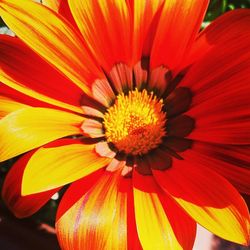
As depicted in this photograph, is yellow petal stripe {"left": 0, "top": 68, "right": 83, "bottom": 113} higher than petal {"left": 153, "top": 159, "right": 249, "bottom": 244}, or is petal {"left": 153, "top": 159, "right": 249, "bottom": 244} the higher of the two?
yellow petal stripe {"left": 0, "top": 68, "right": 83, "bottom": 113}

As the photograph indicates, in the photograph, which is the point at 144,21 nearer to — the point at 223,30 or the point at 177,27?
the point at 177,27

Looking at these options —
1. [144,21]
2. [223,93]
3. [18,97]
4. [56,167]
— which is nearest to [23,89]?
[18,97]

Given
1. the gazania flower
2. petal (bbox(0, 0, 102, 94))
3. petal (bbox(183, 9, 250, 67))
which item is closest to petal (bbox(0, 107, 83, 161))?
the gazania flower

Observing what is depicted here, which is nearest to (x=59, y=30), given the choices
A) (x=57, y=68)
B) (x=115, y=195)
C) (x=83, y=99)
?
(x=57, y=68)

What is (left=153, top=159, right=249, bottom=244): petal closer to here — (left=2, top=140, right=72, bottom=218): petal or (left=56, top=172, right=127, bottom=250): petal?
(left=56, top=172, right=127, bottom=250): petal

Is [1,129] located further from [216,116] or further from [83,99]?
[216,116]

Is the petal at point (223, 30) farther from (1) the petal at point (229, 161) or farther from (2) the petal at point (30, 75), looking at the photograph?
(2) the petal at point (30, 75)
